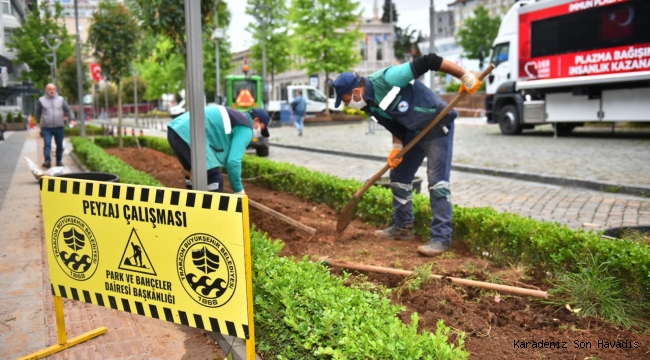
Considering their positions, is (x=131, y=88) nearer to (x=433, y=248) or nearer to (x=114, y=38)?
(x=114, y=38)

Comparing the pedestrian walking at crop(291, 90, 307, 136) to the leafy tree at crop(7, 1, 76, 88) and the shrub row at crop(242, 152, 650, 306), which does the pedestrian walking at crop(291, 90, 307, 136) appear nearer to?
the leafy tree at crop(7, 1, 76, 88)

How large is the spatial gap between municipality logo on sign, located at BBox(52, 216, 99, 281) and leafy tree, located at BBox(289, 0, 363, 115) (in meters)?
34.4

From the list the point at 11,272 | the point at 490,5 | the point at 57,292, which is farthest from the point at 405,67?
the point at 490,5

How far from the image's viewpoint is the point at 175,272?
10.6ft

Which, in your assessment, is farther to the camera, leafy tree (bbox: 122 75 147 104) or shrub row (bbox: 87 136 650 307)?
leafy tree (bbox: 122 75 147 104)

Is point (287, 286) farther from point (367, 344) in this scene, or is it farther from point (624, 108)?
point (624, 108)

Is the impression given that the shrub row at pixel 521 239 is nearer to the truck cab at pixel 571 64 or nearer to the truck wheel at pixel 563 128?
the truck cab at pixel 571 64

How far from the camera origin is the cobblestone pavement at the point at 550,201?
709 centimetres

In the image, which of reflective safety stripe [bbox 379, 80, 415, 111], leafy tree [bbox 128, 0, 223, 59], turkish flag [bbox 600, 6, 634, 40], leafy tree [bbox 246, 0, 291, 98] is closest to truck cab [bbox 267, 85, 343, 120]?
leafy tree [bbox 246, 0, 291, 98]

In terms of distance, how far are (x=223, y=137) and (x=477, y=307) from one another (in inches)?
121

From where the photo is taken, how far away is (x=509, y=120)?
20484 mm

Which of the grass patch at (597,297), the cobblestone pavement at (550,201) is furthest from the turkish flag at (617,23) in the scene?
the grass patch at (597,297)

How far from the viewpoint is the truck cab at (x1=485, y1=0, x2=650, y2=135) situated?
15992mm

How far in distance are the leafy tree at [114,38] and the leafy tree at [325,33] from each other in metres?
21.9
